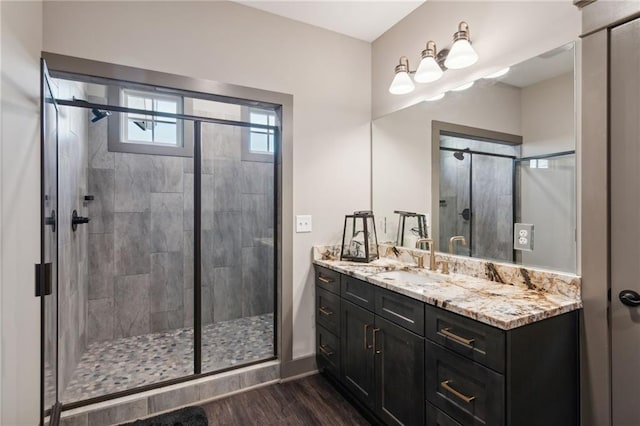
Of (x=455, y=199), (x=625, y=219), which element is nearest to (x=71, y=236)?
(x=455, y=199)

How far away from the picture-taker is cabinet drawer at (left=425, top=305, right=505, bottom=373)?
1.19 meters

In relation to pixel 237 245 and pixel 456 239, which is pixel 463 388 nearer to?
pixel 456 239

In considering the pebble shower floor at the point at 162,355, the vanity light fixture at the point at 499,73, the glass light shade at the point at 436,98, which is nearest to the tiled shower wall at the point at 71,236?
the pebble shower floor at the point at 162,355

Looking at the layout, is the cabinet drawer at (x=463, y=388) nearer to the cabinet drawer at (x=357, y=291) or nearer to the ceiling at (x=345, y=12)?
the cabinet drawer at (x=357, y=291)

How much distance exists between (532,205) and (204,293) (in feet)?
7.91

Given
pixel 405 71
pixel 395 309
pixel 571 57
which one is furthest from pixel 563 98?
pixel 395 309

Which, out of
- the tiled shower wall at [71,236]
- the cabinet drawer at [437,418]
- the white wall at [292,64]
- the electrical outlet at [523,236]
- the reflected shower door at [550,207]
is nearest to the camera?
the cabinet drawer at [437,418]

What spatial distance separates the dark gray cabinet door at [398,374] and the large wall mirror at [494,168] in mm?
738

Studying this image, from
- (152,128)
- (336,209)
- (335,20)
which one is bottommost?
(336,209)

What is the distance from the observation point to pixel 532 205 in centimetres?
168

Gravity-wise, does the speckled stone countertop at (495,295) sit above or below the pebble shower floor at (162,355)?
above

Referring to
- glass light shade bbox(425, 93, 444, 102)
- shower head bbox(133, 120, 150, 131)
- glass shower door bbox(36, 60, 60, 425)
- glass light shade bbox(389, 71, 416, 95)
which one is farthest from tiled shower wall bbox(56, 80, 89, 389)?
glass light shade bbox(425, 93, 444, 102)

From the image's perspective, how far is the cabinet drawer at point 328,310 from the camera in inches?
89.0

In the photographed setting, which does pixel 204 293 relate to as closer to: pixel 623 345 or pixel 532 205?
pixel 532 205
